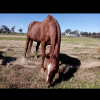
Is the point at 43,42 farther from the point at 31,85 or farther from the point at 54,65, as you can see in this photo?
the point at 31,85

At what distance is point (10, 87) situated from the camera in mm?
2477

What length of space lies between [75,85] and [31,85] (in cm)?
160

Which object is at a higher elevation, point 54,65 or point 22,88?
point 54,65
